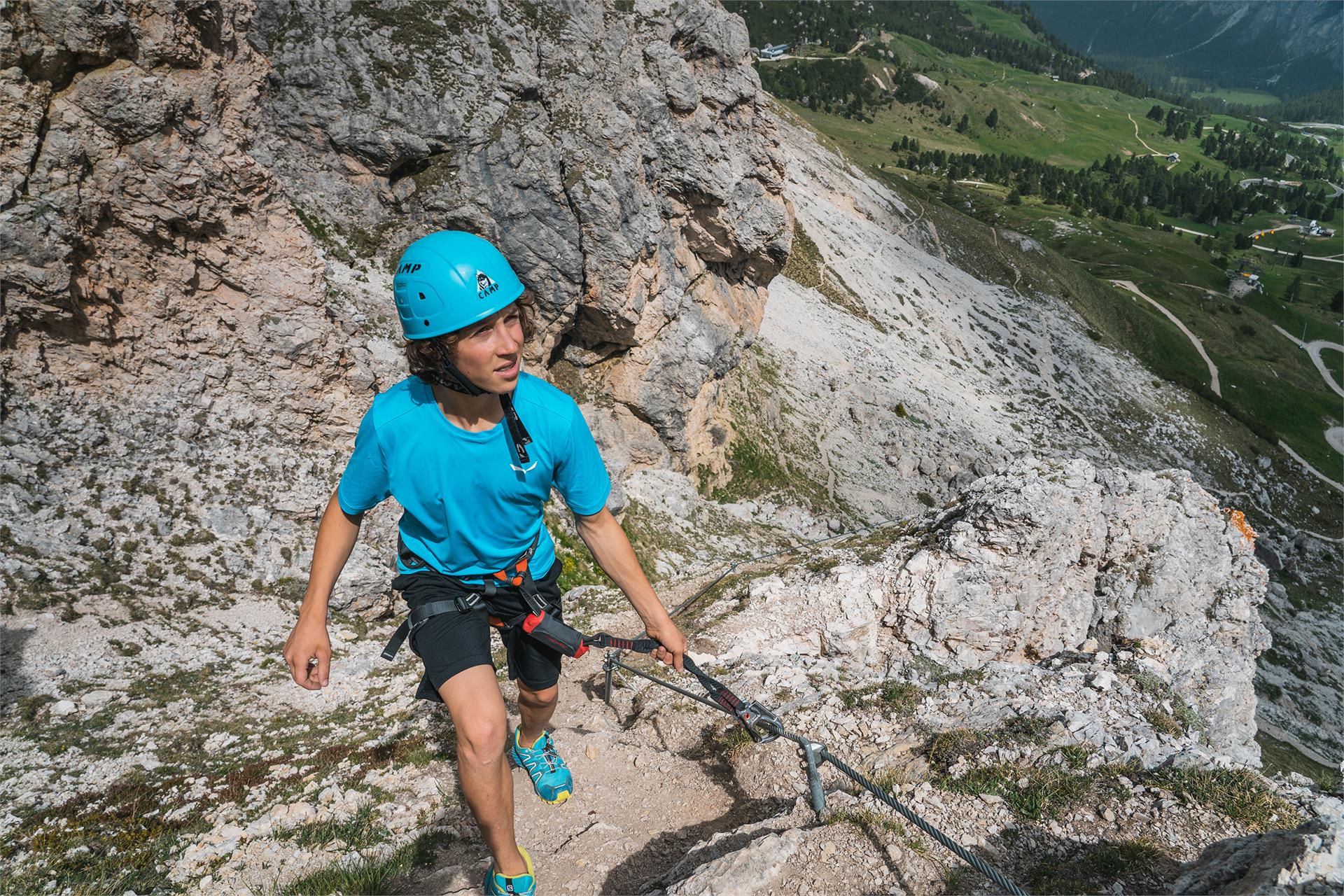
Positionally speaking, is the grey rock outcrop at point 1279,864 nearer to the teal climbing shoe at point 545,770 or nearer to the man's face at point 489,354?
the teal climbing shoe at point 545,770

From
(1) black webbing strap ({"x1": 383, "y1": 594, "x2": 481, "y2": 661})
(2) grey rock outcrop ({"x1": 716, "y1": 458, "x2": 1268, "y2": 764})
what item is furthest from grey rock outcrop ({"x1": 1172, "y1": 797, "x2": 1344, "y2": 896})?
(1) black webbing strap ({"x1": 383, "y1": 594, "x2": 481, "y2": 661})

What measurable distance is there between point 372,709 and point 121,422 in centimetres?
891

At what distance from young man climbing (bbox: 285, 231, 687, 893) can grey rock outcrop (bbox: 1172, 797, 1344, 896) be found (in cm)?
368

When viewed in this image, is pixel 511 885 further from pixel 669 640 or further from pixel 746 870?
pixel 669 640

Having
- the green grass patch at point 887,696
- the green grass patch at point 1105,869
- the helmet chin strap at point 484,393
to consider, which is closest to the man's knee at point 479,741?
the helmet chin strap at point 484,393

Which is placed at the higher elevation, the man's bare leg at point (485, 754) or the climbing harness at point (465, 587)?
the climbing harness at point (465, 587)

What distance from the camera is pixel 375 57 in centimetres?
1886

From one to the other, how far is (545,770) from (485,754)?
252 centimetres

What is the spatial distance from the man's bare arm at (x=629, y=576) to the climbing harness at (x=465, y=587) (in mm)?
637

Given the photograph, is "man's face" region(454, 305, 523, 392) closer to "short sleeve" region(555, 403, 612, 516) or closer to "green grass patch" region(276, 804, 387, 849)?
"short sleeve" region(555, 403, 612, 516)

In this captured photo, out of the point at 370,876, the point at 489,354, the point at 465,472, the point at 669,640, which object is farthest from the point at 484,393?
the point at 370,876

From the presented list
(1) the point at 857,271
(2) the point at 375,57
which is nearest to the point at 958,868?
(2) the point at 375,57

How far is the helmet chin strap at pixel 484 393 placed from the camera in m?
4.60

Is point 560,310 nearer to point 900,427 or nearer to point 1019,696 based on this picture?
point 1019,696
